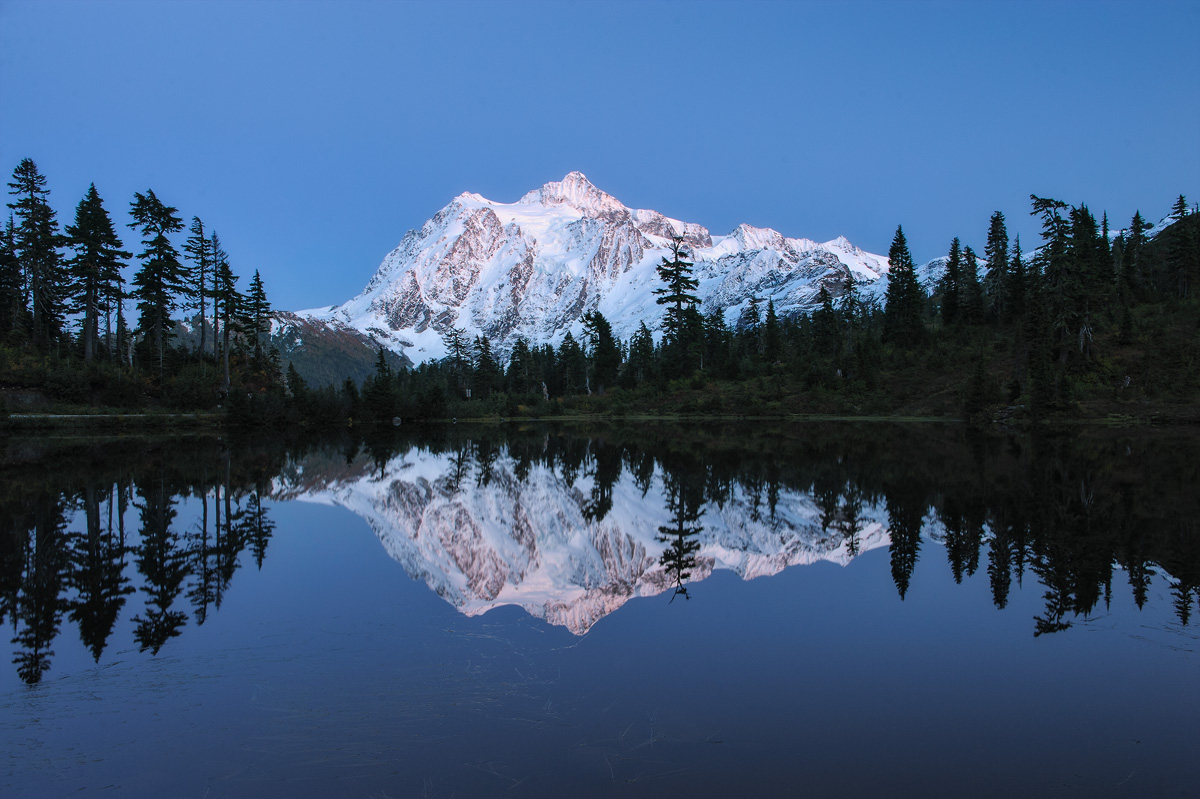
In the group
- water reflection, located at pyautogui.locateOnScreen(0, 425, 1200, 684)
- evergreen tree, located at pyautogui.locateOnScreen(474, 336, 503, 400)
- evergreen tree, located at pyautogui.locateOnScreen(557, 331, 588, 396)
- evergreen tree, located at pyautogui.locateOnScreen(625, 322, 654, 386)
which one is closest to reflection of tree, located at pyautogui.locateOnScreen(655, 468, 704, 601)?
water reflection, located at pyautogui.locateOnScreen(0, 425, 1200, 684)

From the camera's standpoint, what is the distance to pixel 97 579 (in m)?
9.18

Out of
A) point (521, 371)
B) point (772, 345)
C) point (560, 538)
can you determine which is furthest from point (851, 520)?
point (521, 371)

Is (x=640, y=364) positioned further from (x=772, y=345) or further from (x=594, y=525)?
(x=594, y=525)

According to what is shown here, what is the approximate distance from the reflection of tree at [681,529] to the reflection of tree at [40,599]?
6.36 m

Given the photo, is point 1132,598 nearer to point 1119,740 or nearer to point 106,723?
point 1119,740

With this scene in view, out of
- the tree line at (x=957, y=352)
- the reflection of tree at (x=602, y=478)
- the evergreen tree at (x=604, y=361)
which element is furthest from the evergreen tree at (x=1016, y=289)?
the reflection of tree at (x=602, y=478)

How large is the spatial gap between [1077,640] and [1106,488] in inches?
422

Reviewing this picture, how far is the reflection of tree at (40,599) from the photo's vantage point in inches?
254

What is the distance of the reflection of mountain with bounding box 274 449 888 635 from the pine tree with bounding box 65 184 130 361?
3835 cm

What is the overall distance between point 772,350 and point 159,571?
74829mm

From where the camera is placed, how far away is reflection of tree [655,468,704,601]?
975 centimetres

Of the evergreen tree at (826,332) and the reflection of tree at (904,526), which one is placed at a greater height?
the evergreen tree at (826,332)

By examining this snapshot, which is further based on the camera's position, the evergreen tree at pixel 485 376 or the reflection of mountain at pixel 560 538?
the evergreen tree at pixel 485 376

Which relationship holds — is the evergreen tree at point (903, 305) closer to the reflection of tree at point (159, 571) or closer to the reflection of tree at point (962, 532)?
the reflection of tree at point (962, 532)
